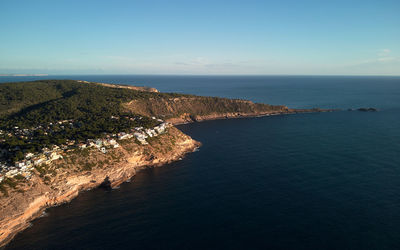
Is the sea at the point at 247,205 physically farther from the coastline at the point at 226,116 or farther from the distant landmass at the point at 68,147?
the coastline at the point at 226,116

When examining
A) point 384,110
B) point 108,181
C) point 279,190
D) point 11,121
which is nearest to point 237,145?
point 279,190

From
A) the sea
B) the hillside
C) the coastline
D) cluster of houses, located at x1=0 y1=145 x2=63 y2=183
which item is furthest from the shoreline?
the coastline

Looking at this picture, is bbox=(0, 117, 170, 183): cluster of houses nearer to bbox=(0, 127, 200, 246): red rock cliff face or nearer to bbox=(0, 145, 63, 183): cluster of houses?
bbox=(0, 145, 63, 183): cluster of houses

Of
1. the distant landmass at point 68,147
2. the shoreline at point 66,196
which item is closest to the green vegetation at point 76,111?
the distant landmass at point 68,147

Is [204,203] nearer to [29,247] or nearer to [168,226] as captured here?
[168,226]

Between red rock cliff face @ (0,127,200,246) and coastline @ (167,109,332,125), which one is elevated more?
coastline @ (167,109,332,125)

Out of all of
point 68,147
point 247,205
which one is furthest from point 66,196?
point 247,205

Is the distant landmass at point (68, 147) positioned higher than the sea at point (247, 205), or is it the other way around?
the distant landmass at point (68, 147)
